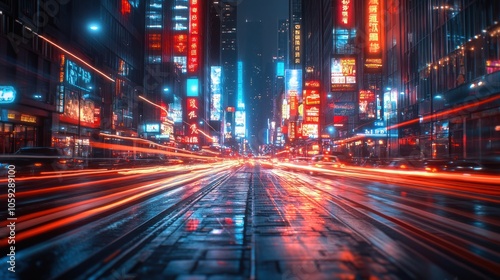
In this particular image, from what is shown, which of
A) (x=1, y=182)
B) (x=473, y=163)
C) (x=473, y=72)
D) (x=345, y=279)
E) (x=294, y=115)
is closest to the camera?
(x=345, y=279)

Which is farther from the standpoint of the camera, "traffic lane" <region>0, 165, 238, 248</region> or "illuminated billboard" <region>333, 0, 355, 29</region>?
"illuminated billboard" <region>333, 0, 355, 29</region>

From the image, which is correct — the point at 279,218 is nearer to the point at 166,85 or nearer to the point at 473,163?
the point at 473,163

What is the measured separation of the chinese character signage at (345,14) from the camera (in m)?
59.5

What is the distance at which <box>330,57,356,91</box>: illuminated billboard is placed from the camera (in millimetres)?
53875

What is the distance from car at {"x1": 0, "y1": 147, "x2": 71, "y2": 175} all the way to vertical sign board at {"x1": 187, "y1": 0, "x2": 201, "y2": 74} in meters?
100

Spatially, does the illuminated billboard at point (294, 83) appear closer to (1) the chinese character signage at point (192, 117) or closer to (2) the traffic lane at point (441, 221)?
(1) the chinese character signage at point (192, 117)

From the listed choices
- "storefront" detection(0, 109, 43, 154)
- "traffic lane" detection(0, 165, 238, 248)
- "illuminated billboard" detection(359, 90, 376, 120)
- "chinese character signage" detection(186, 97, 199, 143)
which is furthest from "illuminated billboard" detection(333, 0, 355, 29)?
"chinese character signage" detection(186, 97, 199, 143)

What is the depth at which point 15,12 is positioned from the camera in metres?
38.2

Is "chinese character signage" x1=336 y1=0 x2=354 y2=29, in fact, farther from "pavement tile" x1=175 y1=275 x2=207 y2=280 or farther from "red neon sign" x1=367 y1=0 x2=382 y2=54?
"pavement tile" x1=175 y1=275 x2=207 y2=280

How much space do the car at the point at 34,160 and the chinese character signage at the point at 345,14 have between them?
127 feet

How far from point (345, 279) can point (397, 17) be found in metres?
56.1

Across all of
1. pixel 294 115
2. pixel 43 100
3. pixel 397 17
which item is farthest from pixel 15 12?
pixel 294 115

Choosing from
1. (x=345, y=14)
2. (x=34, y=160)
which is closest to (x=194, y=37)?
(x=345, y=14)

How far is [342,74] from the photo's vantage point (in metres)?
54.0
